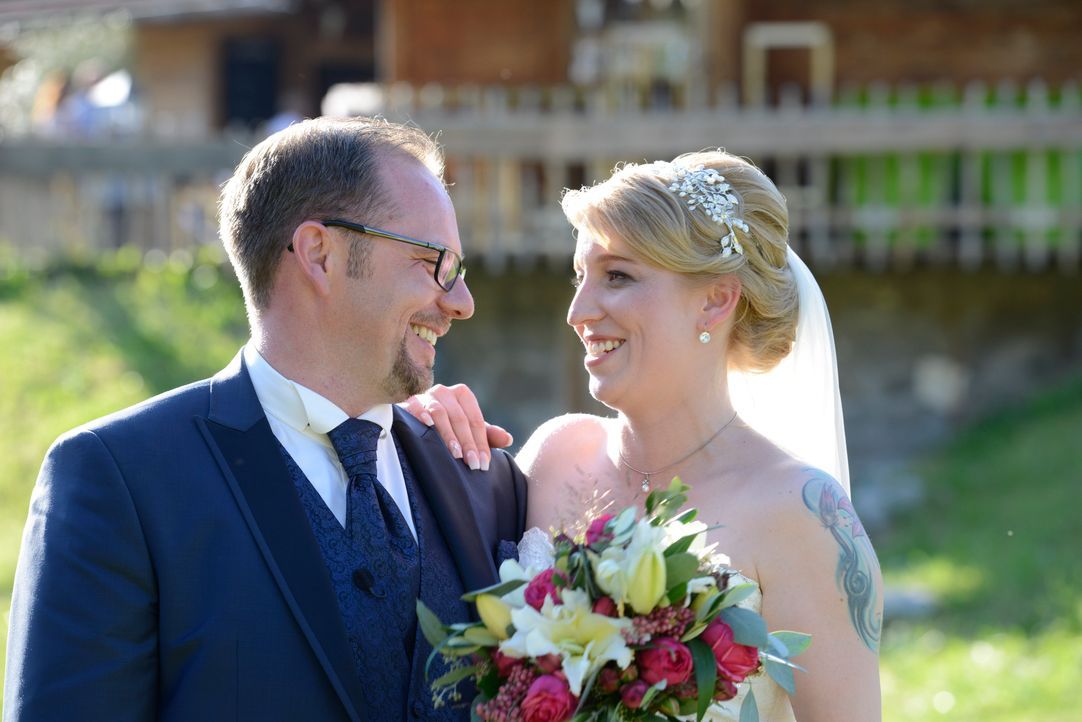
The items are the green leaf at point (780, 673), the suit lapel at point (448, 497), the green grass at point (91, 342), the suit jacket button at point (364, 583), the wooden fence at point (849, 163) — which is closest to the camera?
the green leaf at point (780, 673)

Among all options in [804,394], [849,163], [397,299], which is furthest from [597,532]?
[849,163]

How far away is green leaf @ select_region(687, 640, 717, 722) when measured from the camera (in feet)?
9.24

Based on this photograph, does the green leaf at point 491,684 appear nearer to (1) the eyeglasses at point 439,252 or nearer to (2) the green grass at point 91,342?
(1) the eyeglasses at point 439,252

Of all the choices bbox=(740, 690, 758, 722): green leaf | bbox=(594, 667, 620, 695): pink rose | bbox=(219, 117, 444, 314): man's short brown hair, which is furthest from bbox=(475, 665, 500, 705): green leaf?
bbox=(219, 117, 444, 314): man's short brown hair

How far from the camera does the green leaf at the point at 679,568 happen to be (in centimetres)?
284

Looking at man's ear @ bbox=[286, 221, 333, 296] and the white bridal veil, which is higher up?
man's ear @ bbox=[286, 221, 333, 296]

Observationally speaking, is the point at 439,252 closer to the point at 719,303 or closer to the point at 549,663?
the point at 719,303

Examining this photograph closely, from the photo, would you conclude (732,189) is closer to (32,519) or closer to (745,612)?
(745,612)

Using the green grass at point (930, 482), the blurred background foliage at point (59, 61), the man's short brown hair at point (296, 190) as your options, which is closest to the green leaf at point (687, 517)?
the man's short brown hair at point (296, 190)

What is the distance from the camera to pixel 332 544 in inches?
125

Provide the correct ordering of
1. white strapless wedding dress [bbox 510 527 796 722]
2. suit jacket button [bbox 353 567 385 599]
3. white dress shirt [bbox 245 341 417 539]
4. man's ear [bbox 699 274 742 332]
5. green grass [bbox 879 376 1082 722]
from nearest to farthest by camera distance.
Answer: suit jacket button [bbox 353 567 385 599], white dress shirt [bbox 245 341 417 539], white strapless wedding dress [bbox 510 527 796 722], man's ear [bbox 699 274 742 332], green grass [bbox 879 376 1082 722]

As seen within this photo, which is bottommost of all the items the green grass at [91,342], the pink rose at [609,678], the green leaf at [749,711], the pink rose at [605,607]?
the green grass at [91,342]

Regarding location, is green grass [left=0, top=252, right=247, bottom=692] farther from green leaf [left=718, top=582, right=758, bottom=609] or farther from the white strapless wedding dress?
green leaf [left=718, top=582, right=758, bottom=609]

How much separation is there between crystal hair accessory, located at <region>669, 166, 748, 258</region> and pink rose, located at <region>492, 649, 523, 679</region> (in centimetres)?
137
